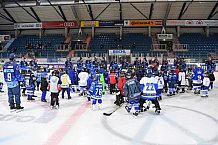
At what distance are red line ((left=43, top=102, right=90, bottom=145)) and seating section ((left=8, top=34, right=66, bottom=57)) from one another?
19.8m

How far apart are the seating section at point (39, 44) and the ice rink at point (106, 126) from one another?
19.4 meters

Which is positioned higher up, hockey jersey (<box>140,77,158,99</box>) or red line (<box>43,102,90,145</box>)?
hockey jersey (<box>140,77,158,99</box>)

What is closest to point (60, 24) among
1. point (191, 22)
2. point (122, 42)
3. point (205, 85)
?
point (122, 42)

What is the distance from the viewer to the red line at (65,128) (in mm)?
4613

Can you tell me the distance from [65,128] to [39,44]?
23473mm

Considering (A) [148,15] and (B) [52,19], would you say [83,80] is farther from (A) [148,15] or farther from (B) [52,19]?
(B) [52,19]

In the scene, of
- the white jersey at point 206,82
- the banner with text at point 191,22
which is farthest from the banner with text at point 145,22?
the white jersey at point 206,82

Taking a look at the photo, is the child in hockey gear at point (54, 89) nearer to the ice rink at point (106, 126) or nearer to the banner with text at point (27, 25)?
the ice rink at point (106, 126)

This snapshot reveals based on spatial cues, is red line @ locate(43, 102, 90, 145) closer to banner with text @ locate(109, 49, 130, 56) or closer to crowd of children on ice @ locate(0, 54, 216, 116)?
crowd of children on ice @ locate(0, 54, 216, 116)

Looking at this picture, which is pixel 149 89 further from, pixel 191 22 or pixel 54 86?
pixel 191 22

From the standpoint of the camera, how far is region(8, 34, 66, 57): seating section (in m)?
26.8

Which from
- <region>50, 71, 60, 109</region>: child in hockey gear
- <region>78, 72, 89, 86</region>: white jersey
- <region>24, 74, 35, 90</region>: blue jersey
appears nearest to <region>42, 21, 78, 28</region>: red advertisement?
<region>78, 72, 89, 86</region>: white jersey

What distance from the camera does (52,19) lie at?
87.7 feet

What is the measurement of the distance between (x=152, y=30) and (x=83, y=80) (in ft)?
66.4
